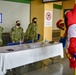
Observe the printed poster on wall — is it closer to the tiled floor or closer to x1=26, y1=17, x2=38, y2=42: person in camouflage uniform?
x1=26, y1=17, x2=38, y2=42: person in camouflage uniform

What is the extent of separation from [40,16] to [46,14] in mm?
313

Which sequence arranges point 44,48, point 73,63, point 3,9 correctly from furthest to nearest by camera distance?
point 3,9, point 44,48, point 73,63

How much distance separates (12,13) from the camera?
8.41m

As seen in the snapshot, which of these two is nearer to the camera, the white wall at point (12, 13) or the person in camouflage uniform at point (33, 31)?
the person in camouflage uniform at point (33, 31)

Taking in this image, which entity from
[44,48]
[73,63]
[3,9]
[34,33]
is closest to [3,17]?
[3,9]

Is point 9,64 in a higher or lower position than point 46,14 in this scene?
lower

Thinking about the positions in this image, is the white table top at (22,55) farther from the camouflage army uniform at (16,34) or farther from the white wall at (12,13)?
the white wall at (12,13)

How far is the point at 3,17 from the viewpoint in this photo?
8.05 metres

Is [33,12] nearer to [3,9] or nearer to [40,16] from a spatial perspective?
[40,16]

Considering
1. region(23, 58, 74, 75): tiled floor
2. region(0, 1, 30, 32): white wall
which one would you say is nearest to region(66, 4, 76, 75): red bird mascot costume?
region(23, 58, 74, 75): tiled floor

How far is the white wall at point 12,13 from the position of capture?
8.07m

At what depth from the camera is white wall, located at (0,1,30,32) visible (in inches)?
318

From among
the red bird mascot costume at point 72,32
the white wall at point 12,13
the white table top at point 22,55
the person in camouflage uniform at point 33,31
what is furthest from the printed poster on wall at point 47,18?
the red bird mascot costume at point 72,32

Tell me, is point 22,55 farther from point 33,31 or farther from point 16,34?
point 33,31
